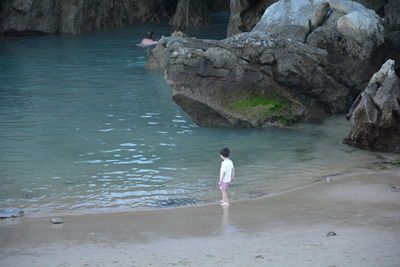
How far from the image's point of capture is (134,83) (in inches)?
817

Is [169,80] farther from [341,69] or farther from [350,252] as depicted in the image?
[350,252]

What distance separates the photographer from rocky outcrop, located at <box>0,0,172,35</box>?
30781mm

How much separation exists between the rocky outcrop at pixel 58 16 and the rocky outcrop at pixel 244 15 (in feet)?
28.5

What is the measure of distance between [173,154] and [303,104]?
3955mm

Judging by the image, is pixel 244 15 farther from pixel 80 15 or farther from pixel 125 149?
pixel 125 149

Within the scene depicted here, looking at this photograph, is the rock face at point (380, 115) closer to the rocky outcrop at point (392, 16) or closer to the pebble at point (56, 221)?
the pebble at point (56, 221)

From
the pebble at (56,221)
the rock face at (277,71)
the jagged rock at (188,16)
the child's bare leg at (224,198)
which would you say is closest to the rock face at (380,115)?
the rock face at (277,71)

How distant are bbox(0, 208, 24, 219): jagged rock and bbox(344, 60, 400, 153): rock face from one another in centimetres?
681

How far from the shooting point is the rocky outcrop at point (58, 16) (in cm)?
3078

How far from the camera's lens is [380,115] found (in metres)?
13.8

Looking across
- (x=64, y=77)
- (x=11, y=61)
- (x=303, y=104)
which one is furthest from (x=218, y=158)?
(x=11, y=61)

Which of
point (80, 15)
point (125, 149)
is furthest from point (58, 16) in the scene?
point (125, 149)

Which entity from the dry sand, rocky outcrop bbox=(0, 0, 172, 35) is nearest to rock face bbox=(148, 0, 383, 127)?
the dry sand

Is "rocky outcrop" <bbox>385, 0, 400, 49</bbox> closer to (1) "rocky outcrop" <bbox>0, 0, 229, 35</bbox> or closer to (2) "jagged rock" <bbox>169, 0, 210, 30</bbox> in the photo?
(2) "jagged rock" <bbox>169, 0, 210, 30</bbox>
